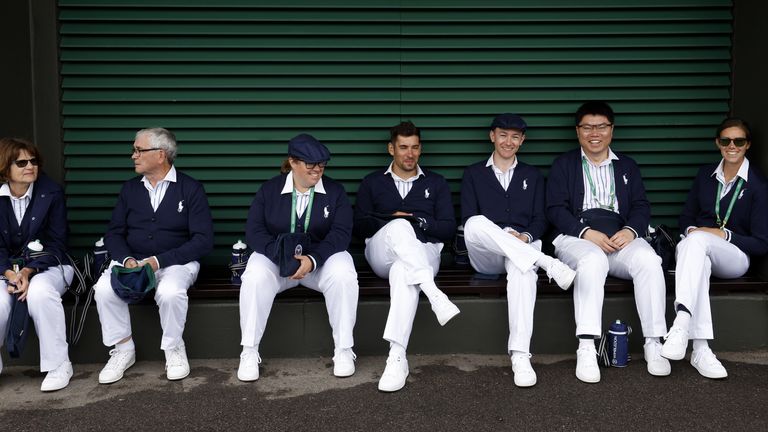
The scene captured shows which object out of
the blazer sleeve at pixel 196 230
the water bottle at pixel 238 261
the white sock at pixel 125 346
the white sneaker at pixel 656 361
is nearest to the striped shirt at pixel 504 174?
the white sneaker at pixel 656 361

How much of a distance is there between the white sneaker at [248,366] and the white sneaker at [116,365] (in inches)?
26.3

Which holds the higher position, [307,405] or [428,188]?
[428,188]

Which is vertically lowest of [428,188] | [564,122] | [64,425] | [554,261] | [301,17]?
[64,425]

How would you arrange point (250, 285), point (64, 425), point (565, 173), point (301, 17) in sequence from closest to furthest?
point (64, 425), point (250, 285), point (565, 173), point (301, 17)

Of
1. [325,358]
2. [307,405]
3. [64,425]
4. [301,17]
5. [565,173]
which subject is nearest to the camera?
[64,425]

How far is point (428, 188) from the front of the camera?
4938 millimetres

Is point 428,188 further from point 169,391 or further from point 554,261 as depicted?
point 169,391

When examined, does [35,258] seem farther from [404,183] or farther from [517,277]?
[517,277]

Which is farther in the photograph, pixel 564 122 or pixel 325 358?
pixel 564 122

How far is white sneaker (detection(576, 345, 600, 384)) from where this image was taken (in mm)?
3928

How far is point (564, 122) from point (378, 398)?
2603 mm

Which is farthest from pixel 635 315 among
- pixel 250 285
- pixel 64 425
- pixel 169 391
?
pixel 64 425

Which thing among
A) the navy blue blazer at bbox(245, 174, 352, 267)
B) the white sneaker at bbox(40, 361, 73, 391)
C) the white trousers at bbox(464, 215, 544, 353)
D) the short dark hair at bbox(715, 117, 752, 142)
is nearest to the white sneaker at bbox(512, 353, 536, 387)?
the white trousers at bbox(464, 215, 544, 353)

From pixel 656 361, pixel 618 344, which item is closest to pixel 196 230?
pixel 618 344
